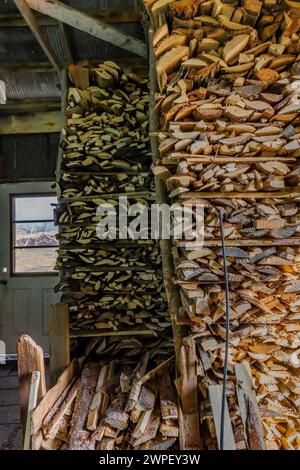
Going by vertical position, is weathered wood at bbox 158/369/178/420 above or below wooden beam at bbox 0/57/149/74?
below

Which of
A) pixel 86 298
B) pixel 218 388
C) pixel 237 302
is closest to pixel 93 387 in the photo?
pixel 86 298

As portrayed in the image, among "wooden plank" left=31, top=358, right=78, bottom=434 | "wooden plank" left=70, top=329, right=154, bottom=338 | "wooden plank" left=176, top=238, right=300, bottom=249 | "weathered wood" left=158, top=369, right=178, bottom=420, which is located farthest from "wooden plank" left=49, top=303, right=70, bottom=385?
"wooden plank" left=176, top=238, right=300, bottom=249

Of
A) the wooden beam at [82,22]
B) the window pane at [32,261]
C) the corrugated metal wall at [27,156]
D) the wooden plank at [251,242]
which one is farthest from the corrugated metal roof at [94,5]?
the window pane at [32,261]

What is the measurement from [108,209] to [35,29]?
4.80 ft

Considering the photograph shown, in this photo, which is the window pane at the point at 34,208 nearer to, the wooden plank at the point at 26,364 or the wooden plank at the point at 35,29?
the wooden plank at the point at 35,29

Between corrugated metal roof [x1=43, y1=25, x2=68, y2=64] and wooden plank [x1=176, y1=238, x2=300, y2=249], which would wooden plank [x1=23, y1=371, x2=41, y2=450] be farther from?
corrugated metal roof [x1=43, y1=25, x2=68, y2=64]

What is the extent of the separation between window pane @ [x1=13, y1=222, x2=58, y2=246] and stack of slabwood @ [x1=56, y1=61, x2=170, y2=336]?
125 centimetres

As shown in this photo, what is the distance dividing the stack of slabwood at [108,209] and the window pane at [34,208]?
1.25 m

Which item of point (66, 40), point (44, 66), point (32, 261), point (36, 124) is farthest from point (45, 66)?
point (32, 261)

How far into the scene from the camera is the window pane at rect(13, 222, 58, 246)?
13.1ft

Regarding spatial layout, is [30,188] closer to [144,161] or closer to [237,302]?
[144,161]

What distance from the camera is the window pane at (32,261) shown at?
3.98m

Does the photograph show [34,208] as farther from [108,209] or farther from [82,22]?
Result: [82,22]
